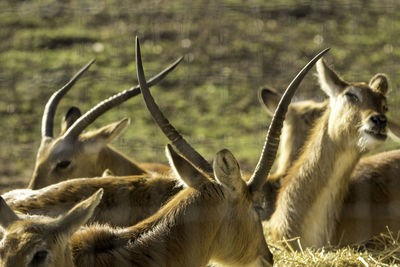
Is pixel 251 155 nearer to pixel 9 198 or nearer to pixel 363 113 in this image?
pixel 363 113

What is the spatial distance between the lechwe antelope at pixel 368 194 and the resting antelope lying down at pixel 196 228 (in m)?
1.72

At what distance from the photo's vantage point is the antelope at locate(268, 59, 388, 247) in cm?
613

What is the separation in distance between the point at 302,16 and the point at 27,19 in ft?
16.9

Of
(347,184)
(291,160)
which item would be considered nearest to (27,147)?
(291,160)

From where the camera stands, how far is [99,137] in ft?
23.4

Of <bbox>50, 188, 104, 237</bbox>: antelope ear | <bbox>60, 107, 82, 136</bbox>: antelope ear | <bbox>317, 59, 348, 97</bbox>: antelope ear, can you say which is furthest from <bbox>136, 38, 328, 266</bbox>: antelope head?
<bbox>60, 107, 82, 136</bbox>: antelope ear

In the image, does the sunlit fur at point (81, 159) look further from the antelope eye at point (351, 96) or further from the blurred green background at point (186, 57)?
the blurred green background at point (186, 57)

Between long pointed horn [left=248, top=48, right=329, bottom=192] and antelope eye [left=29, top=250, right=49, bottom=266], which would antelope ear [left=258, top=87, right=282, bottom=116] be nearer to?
long pointed horn [left=248, top=48, right=329, bottom=192]

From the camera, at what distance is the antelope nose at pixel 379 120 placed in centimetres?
595

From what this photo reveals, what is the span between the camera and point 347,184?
633 centimetres

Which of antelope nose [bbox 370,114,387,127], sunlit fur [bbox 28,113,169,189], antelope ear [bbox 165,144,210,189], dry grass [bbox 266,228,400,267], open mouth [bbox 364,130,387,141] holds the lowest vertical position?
dry grass [bbox 266,228,400,267]

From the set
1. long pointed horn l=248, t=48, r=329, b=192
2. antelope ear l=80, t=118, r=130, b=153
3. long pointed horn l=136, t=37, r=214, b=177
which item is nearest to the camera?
long pointed horn l=248, t=48, r=329, b=192

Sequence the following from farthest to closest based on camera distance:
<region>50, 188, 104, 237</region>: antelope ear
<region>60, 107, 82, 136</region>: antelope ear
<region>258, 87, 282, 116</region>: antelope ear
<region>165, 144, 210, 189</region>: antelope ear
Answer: <region>258, 87, 282, 116</region>: antelope ear → <region>60, 107, 82, 136</region>: antelope ear → <region>165, 144, 210, 189</region>: antelope ear → <region>50, 188, 104, 237</region>: antelope ear

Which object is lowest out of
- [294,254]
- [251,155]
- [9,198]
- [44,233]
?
[251,155]
